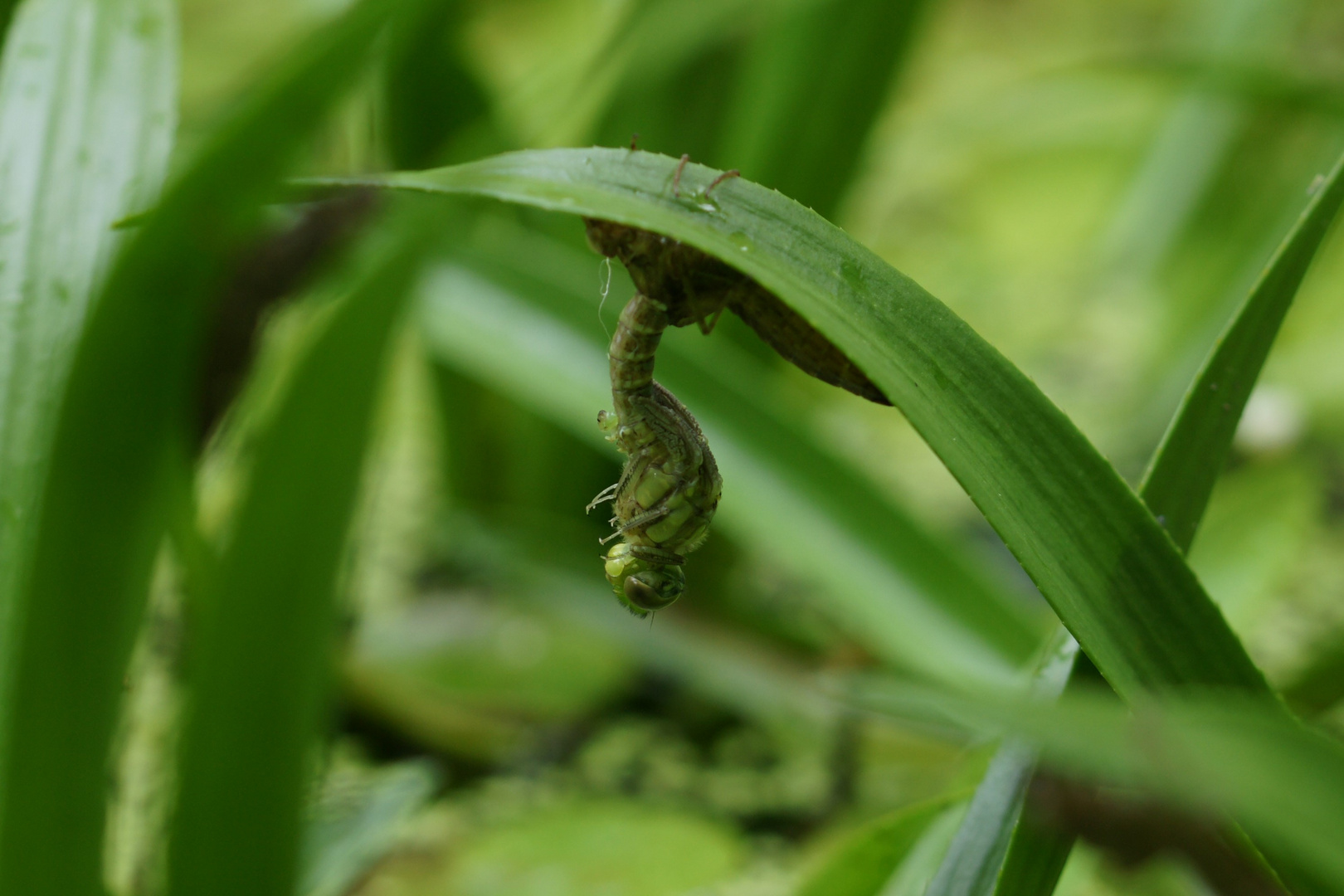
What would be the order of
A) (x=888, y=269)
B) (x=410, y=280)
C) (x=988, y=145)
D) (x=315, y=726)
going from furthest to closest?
1. (x=988, y=145)
2. (x=315, y=726)
3. (x=410, y=280)
4. (x=888, y=269)

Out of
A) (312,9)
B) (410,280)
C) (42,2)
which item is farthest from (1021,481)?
(312,9)

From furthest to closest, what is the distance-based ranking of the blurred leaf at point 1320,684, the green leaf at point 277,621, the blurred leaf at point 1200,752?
the blurred leaf at point 1320,684
the green leaf at point 277,621
the blurred leaf at point 1200,752

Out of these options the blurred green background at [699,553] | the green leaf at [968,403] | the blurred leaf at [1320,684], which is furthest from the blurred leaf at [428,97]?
the blurred leaf at [1320,684]

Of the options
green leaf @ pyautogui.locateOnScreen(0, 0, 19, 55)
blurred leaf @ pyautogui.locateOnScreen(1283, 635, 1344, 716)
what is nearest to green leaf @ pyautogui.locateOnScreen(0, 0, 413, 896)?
green leaf @ pyautogui.locateOnScreen(0, 0, 19, 55)

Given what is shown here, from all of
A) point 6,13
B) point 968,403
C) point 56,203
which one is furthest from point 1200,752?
point 6,13

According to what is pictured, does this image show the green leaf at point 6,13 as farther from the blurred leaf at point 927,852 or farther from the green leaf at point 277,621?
the blurred leaf at point 927,852

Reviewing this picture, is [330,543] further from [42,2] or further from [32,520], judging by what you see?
[42,2]
